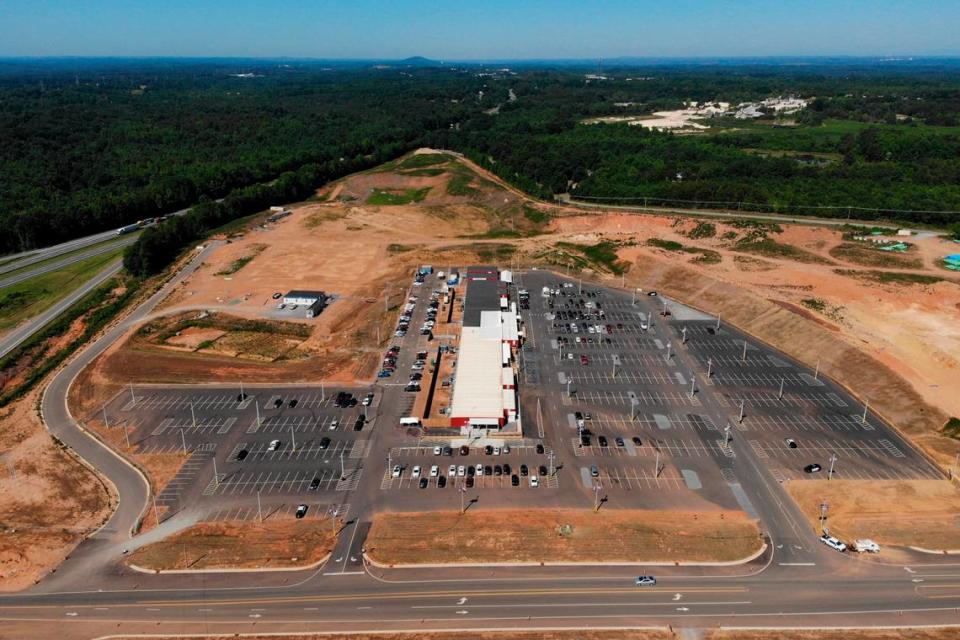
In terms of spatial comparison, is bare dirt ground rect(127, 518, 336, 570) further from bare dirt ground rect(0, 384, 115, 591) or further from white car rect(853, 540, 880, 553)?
white car rect(853, 540, 880, 553)

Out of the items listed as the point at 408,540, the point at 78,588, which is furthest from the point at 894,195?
the point at 78,588

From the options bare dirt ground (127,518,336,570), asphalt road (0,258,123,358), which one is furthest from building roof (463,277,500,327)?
asphalt road (0,258,123,358)

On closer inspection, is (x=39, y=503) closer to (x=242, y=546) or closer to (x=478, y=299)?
(x=242, y=546)

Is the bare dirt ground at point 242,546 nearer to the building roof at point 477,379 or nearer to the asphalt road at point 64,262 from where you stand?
the building roof at point 477,379

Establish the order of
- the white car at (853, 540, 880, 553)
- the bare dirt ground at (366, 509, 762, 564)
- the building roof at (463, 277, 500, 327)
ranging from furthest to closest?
the building roof at (463, 277, 500, 327), the white car at (853, 540, 880, 553), the bare dirt ground at (366, 509, 762, 564)

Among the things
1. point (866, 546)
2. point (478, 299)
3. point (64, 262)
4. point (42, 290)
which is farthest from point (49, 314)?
point (866, 546)

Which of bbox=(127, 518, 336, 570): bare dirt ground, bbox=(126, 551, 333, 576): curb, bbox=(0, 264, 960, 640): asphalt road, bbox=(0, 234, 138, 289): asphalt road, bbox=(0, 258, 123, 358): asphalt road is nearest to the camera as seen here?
bbox=(0, 264, 960, 640): asphalt road
